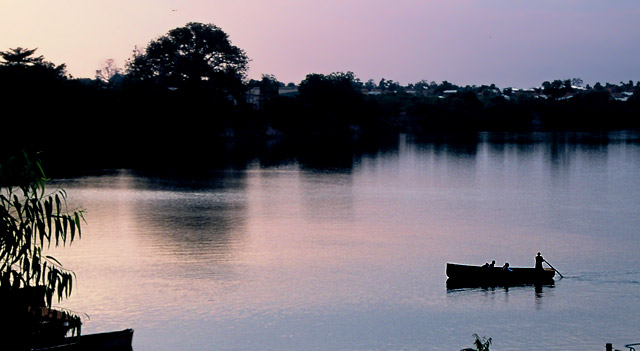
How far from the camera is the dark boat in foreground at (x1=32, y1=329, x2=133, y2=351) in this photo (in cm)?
2205

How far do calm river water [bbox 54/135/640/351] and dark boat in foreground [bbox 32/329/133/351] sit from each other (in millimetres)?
4076

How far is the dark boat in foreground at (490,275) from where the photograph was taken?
115 feet

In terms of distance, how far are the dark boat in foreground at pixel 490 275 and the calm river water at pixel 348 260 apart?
2.01ft

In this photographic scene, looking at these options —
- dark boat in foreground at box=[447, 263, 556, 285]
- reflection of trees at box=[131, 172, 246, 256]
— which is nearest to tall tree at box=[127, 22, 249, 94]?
reflection of trees at box=[131, 172, 246, 256]

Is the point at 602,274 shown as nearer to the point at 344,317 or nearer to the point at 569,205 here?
the point at 344,317

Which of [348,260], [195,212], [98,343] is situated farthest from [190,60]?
[98,343]

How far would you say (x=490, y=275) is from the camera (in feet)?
115

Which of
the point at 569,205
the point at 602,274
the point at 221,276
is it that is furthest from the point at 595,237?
the point at 221,276

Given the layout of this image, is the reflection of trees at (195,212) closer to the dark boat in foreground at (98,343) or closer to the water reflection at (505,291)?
the water reflection at (505,291)

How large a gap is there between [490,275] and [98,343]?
18.3 m

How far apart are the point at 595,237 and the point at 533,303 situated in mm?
16649

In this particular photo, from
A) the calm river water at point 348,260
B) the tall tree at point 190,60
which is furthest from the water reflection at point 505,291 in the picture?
the tall tree at point 190,60

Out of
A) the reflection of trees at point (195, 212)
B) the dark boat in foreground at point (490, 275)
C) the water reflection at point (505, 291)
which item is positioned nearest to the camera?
the water reflection at point (505, 291)

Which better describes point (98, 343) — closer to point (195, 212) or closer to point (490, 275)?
point (490, 275)
